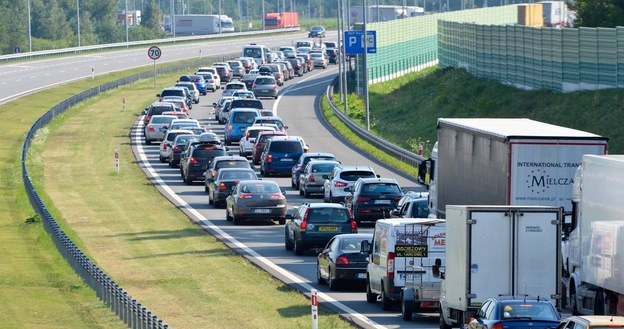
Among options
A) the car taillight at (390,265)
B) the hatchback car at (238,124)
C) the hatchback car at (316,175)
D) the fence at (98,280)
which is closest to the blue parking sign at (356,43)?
the hatchback car at (238,124)

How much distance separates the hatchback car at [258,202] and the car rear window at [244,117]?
26.5m

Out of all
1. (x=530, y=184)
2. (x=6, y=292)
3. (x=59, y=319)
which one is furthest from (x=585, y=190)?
(x=6, y=292)

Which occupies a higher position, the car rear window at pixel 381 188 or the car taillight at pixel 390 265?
the car taillight at pixel 390 265

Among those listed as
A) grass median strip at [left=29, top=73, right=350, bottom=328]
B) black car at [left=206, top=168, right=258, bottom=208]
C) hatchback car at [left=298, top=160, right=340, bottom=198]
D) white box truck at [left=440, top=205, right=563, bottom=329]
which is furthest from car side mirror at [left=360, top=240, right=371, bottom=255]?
hatchback car at [left=298, top=160, right=340, bottom=198]

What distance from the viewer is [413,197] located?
39281 millimetres

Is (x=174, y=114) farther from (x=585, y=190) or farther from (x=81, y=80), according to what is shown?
(x=585, y=190)

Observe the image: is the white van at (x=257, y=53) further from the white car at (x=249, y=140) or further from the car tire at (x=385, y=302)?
the car tire at (x=385, y=302)

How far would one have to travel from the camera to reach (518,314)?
21.9m

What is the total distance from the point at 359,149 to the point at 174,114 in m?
12.8

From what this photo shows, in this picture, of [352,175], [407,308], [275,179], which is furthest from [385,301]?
[275,179]

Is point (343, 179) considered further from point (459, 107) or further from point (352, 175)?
point (459, 107)

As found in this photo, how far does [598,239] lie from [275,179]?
33.1 meters

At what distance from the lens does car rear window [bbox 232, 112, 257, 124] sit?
72.0m

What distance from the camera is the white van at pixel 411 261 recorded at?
2764 centimetres
